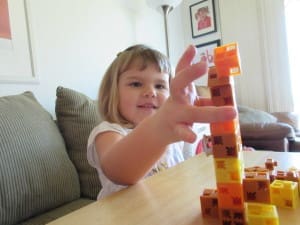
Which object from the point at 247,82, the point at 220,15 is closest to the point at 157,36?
the point at 220,15

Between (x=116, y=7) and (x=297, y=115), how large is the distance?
1.55m

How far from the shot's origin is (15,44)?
1.37 m

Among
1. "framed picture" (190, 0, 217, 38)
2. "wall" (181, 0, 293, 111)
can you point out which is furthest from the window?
"framed picture" (190, 0, 217, 38)

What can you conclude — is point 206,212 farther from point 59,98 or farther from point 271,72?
point 271,72

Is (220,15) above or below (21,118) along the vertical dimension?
above

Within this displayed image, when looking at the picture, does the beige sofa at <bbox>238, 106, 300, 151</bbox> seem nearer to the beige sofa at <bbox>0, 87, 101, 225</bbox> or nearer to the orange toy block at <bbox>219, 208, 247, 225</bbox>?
the beige sofa at <bbox>0, 87, 101, 225</bbox>

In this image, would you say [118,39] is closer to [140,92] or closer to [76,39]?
[76,39]

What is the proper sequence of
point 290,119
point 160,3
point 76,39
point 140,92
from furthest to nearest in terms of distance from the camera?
point 290,119 < point 160,3 < point 76,39 < point 140,92

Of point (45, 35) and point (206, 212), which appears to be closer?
point (206, 212)

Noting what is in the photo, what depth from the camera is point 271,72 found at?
97.3 inches

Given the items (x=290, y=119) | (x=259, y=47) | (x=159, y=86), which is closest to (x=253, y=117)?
(x=290, y=119)

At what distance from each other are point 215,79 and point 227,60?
2cm

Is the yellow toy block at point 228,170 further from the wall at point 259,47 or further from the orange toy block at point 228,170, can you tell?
the wall at point 259,47

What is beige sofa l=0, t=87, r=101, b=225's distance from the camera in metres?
0.92
